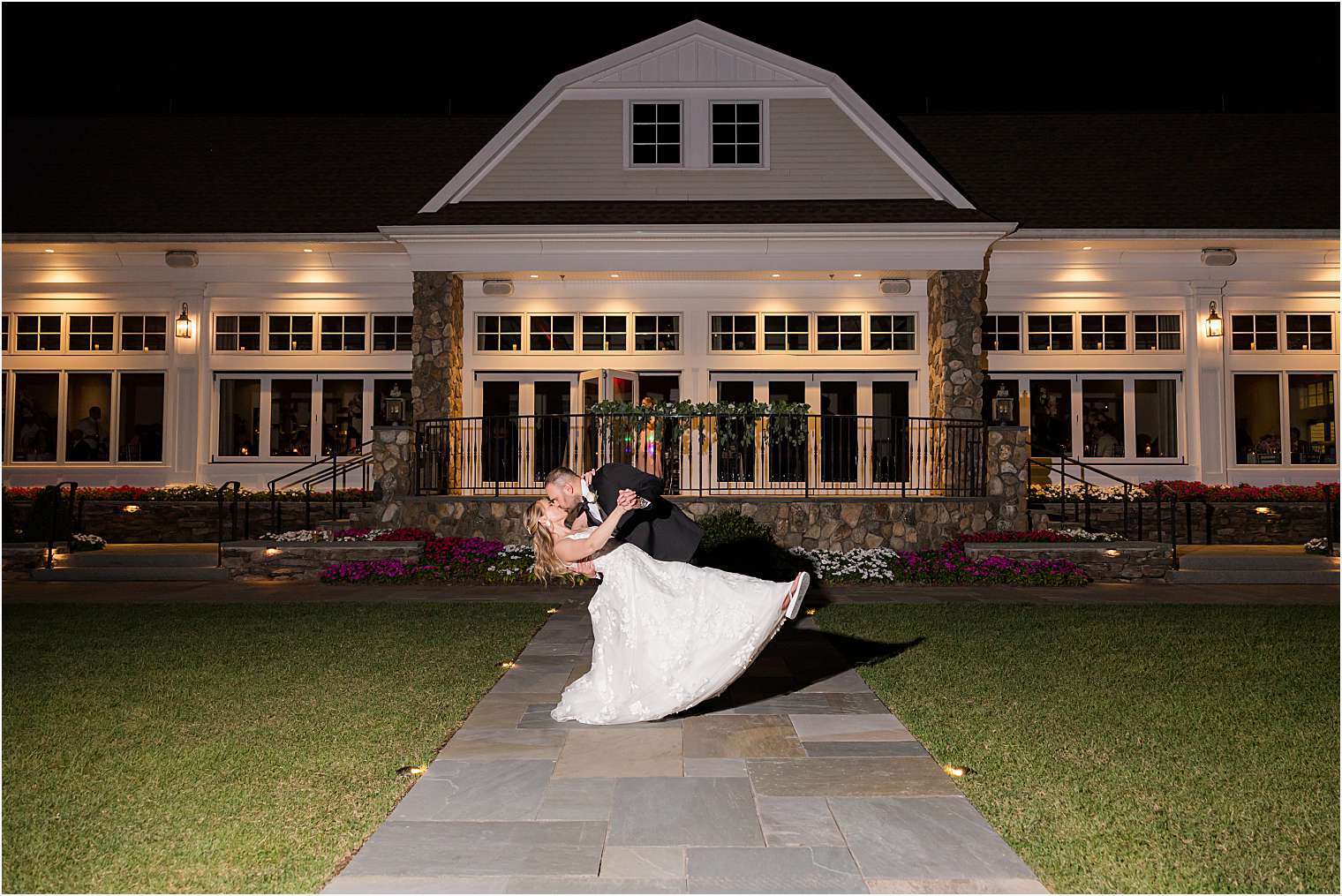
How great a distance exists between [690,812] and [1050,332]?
1547 cm

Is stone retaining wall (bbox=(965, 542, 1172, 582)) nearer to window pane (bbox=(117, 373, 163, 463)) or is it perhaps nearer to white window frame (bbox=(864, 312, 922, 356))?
white window frame (bbox=(864, 312, 922, 356))

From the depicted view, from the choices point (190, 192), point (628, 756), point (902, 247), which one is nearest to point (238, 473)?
point (190, 192)

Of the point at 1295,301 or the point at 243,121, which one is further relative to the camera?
the point at 243,121

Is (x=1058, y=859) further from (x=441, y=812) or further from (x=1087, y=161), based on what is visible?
(x=1087, y=161)

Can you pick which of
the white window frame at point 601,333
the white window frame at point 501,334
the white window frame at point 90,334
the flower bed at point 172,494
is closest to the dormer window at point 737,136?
the white window frame at point 601,333

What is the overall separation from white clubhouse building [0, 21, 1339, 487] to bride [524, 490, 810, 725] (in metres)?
10.5

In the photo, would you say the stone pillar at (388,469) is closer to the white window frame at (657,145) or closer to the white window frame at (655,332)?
the white window frame at (655,332)

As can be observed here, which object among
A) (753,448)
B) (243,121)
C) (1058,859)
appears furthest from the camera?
(243,121)

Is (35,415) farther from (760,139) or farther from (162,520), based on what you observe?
(760,139)

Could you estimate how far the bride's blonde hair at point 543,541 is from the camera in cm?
539

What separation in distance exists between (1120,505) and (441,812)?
46.9 ft

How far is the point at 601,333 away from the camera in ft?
55.3

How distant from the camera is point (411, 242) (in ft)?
50.0

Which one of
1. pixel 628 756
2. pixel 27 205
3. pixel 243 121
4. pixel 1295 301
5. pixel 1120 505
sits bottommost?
pixel 628 756
